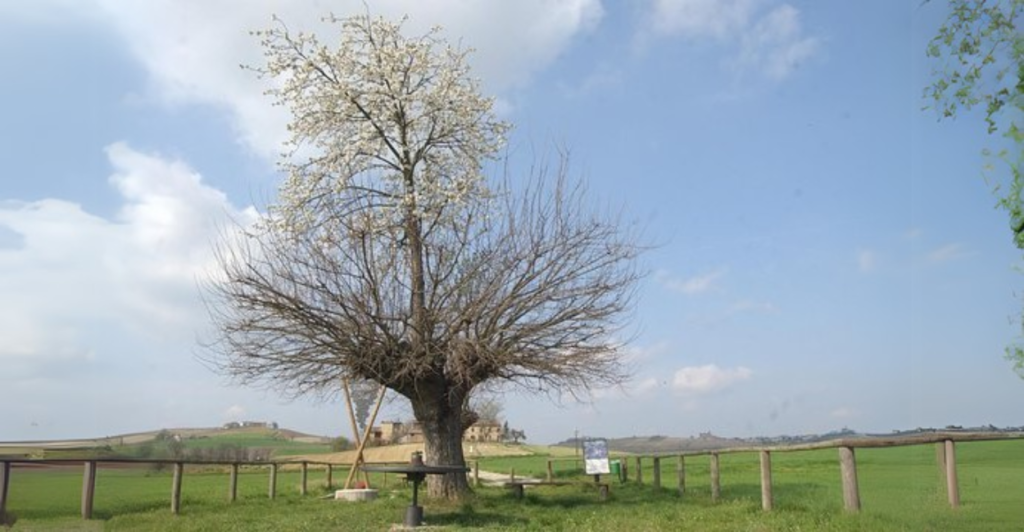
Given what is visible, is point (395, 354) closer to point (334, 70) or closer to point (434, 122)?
point (434, 122)

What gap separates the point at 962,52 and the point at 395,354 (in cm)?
1260

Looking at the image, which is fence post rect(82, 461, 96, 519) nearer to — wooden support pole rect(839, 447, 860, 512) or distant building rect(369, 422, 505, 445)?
wooden support pole rect(839, 447, 860, 512)

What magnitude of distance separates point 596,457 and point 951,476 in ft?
51.2

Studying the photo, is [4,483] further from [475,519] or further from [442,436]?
[442,436]

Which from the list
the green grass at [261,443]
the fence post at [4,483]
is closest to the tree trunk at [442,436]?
the fence post at [4,483]

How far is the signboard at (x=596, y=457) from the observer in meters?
24.5

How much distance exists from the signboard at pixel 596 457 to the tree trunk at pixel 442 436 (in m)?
7.43

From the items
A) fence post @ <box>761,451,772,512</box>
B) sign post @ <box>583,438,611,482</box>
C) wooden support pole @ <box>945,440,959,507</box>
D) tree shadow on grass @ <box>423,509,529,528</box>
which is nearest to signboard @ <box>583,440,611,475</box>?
sign post @ <box>583,438,611,482</box>

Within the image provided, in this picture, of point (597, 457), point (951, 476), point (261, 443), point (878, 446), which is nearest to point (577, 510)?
point (878, 446)

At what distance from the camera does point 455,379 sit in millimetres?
17203

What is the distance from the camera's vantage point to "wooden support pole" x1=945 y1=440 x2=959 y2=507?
31.8ft

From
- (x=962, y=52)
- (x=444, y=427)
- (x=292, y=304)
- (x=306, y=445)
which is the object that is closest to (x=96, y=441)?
(x=292, y=304)

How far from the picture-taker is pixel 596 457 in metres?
24.8

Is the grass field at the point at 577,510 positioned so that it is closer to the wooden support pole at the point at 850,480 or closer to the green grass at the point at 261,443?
the wooden support pole at the point at 850,480
